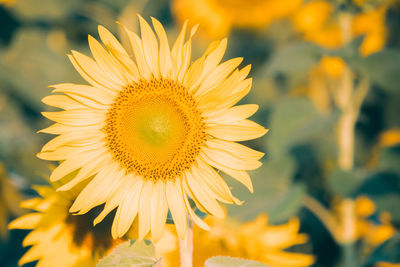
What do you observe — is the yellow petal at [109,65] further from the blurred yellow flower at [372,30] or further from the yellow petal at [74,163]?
the blurred yellow flower at [372,30]

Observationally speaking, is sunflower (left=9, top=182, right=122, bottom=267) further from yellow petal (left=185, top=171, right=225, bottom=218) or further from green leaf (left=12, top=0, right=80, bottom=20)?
green leaf (left=12, top=0, right=80, bottom=20)

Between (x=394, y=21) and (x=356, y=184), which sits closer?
(x=356, y=184)

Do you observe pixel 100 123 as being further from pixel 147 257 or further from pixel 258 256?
pixel 258 256

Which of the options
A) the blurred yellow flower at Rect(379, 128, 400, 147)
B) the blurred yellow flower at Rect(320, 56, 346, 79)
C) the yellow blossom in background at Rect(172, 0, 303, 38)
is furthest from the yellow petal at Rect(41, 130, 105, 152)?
the yellow blossom in background at Rect(172, 0, 303, 38)

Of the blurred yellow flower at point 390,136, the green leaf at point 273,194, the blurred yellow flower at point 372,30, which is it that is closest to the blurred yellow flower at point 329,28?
the blurred yellow flower at point 372,30

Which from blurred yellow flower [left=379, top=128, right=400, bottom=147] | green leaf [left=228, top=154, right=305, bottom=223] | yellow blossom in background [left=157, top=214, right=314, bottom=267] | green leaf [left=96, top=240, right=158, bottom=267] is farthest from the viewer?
blurred yellow flower [left=379, top=128, right=400, bottom=147]

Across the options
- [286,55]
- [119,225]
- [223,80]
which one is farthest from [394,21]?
[119,225]

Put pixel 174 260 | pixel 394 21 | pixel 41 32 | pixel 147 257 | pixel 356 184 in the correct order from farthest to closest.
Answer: pixel 41 32, pixel 394 21, pixel 356 184, pixel 174 260, pixel 147 257
